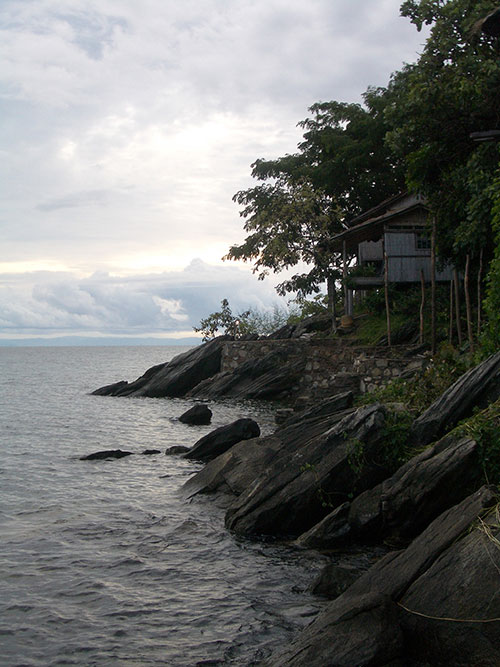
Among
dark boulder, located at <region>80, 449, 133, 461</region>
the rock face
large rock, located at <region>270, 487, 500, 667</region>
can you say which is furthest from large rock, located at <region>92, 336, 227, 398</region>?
large rock, located at <region>270, 487, 500, 667</region>

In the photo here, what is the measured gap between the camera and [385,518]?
980 cm

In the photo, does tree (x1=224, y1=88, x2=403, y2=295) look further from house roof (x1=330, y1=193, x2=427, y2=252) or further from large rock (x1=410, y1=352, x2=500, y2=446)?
large rock (x1=410, y1=352, x2=500, y2=446)

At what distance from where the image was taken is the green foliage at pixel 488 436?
899 centimetres

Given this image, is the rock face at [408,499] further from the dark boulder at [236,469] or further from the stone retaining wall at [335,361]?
the stone retaining wall at [335,361]

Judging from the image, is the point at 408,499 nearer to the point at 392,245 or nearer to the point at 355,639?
the point at 355,639

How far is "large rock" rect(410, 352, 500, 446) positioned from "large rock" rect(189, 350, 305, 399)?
72.4ft

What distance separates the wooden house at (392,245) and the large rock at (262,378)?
4.61 metres

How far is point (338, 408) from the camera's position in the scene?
15430mm

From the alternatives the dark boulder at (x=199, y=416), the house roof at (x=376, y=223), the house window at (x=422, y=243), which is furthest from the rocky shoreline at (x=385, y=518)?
the house roof at (x=376, y=223)

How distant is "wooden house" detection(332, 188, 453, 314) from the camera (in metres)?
29.8

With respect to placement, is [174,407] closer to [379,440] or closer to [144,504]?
[144,504]

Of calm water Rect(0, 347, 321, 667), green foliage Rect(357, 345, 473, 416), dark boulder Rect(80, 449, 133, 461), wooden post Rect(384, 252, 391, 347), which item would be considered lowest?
dark boulder Rect(80, 449, 133, 461)

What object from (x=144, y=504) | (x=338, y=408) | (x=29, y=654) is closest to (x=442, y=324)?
(x=338, y=408)

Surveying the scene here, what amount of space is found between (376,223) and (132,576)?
2611 centimetres
